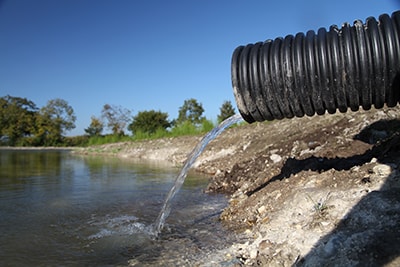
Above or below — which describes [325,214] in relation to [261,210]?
above

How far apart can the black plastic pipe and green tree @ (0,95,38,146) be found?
155 ft

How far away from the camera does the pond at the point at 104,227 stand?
2.89 metres

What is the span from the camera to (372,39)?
229 cm

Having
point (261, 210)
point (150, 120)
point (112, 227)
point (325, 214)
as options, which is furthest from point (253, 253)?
point (150, 120)

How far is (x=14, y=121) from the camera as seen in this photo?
43.5 metres

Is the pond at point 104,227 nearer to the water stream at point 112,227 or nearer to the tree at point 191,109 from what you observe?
the water stream at point 112,227

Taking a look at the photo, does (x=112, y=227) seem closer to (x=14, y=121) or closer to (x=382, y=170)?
(x=382, y=170)

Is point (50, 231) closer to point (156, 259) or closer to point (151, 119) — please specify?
point (156, 259)

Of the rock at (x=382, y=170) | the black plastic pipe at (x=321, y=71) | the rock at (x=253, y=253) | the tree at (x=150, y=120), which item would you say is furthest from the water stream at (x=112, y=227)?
the tree at (x=150, y=120)

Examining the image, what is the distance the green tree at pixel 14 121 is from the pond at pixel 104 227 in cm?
4213

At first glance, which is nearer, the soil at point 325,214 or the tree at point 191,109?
the soil at point 325,214

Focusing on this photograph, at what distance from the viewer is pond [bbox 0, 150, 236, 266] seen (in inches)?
114

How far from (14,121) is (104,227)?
46.8 meters

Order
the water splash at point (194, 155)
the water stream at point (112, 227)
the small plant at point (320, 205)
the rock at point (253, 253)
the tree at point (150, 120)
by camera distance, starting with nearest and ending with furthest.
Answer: the rock at point (253, 253) → the small plant at point (320, 205) → the water stream at point (112, 227) → the water splash at point (194, 155) → the tree at point (150, 120)
